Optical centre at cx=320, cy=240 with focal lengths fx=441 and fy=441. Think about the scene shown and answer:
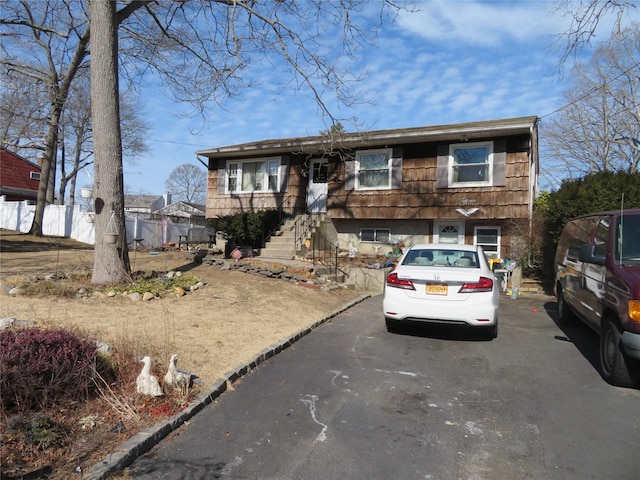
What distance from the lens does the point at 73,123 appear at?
38875 mm

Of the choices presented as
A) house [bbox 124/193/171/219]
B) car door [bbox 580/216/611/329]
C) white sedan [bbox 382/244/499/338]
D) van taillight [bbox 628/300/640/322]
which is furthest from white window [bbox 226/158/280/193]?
house [bbox 124/193/171/219]

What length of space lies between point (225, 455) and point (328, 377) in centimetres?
197

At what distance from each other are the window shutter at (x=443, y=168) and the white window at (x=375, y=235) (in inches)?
107

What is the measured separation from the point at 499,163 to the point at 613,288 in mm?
9796

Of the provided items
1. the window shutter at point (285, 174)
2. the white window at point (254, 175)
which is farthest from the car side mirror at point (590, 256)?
the white window at point (254, 175)

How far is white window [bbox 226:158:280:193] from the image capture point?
18.3m

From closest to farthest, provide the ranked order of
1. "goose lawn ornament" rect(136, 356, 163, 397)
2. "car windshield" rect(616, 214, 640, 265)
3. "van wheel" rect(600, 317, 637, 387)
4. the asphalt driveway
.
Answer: the asphalt driveway, "goose lawn ornament" rect(136, 356, 163, 397), "van wheel" rect(600, 317, 637, 387), "car windshield" rect(616, 214, 640, 265)

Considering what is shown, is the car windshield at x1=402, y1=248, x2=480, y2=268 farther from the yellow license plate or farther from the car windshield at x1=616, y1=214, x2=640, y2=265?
the car windshield at x1=616, y1=214, x2=640, y2=265

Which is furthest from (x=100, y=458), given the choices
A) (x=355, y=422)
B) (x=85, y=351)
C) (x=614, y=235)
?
(x=614, y=235)

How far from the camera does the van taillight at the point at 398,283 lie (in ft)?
22.1

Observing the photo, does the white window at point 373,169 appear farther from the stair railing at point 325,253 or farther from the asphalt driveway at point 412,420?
the asphalt driveway at point 412,420

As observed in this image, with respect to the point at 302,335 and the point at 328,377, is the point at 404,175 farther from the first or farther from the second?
the point at 328,377

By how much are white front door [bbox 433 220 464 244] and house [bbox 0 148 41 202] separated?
3585 centimetres

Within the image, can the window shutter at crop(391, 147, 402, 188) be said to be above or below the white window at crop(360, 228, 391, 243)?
above
